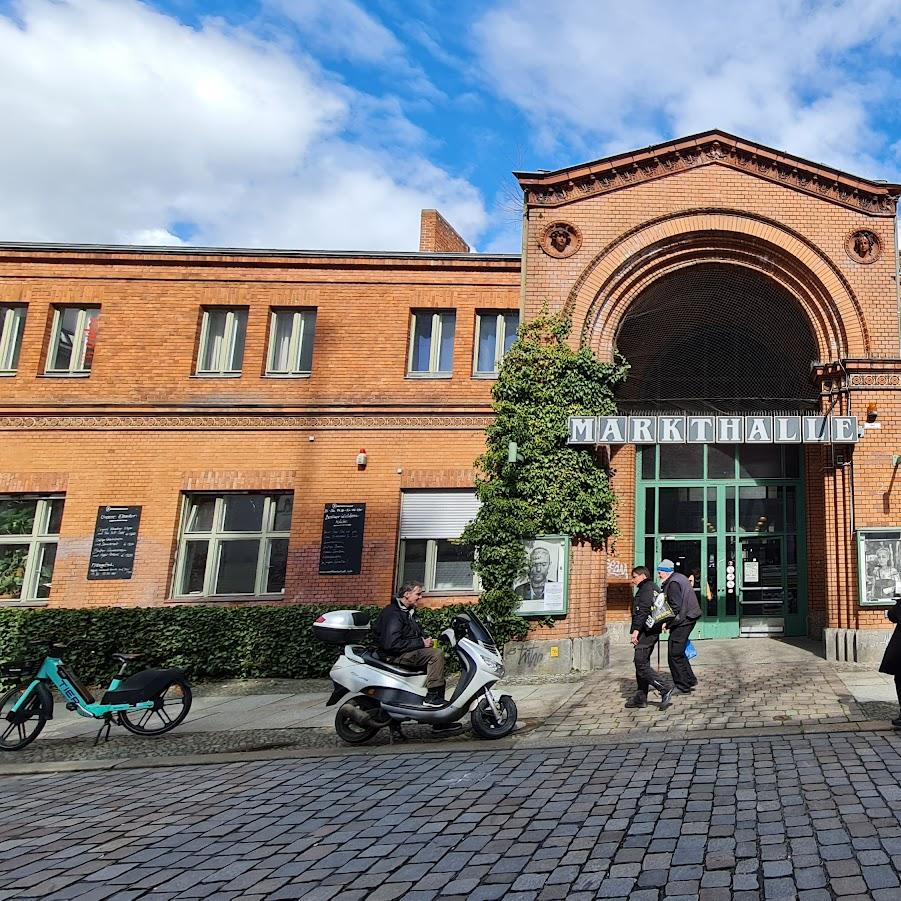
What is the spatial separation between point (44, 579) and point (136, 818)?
9102 millimetres

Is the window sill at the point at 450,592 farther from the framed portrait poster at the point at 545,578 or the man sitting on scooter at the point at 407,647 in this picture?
the man sitting on scooter at the point at 407,647

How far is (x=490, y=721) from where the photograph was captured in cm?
687

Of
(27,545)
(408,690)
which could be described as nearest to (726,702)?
(408,690)

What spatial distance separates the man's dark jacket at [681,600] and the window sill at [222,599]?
7033 mm

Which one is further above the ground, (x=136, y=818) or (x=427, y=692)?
(x=427, y=692)

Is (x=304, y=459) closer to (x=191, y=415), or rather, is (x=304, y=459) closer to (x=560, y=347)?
(x=191, y=415)

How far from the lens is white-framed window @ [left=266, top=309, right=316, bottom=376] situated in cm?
1317

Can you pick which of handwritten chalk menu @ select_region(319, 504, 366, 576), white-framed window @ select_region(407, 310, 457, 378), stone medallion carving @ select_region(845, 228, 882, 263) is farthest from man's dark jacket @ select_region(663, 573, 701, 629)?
stone medallion carving @ select_region(845, 228, 882, 263)

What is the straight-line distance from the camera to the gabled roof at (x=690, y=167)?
11.5 metres

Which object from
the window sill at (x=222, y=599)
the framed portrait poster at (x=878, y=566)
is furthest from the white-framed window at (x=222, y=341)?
the framed portrait poster at (x=878, y=566)

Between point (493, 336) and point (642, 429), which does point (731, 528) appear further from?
point (493, 336)

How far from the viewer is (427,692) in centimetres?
692

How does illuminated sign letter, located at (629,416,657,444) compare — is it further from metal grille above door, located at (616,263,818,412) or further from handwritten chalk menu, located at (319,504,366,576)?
handwritten chalk menu, located at (319,504,366,576)

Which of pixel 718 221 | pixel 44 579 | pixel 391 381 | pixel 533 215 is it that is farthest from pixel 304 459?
pixel 718 221
